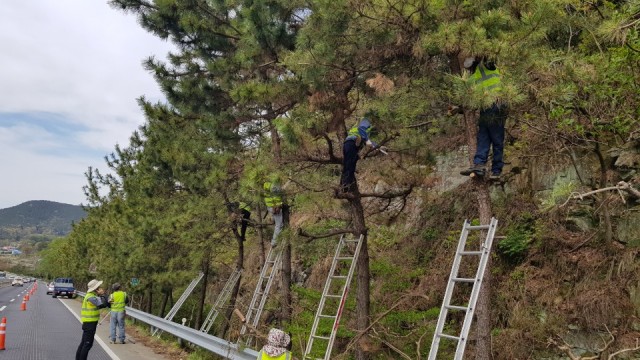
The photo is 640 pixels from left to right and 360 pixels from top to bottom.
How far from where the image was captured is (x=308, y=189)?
345 inches

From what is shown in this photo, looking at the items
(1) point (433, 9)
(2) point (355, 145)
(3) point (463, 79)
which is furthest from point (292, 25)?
(3) point (463, 79)

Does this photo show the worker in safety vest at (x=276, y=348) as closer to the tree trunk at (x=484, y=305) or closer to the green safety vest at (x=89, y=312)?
the tree trunk at (x=484, y=305)

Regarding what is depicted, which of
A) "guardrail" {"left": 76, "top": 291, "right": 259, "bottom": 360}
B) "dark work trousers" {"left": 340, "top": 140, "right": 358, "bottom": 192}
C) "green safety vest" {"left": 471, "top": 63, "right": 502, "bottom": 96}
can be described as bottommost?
"guardrail" {"left": 76, "top": 291, "right": 259, "bottom": 360}

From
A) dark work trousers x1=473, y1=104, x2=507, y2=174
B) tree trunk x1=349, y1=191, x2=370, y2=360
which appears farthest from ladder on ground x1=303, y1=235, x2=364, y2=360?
dark work trousers x1=473, y1=104, x2=507, y2=174

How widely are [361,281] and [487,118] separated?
12.3 feet

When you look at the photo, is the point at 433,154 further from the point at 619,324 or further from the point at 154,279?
the point at 154,279

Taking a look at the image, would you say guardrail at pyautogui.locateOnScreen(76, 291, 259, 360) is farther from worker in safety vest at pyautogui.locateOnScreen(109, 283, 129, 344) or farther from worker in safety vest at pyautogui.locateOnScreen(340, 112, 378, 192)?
worker in safety vest at pyautogui.locateOnScreen(340, 112, 378, 192)

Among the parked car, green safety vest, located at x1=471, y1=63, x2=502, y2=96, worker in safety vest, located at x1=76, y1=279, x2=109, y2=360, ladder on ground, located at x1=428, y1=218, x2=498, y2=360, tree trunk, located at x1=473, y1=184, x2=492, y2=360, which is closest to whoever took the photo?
ladder on ground, located at x1=428, y1=218, x2=498, y2=360

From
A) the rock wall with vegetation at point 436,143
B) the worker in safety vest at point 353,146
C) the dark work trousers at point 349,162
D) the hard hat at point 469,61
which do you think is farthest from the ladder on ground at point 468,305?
the dark work trousers at point 349,162

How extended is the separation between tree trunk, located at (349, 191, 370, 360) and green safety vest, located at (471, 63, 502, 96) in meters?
3.34

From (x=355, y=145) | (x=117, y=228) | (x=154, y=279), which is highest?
(x=355, y=145)

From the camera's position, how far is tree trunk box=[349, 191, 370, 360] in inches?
336

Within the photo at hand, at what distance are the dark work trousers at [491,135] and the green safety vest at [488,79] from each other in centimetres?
48

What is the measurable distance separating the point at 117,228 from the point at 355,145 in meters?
21.1
